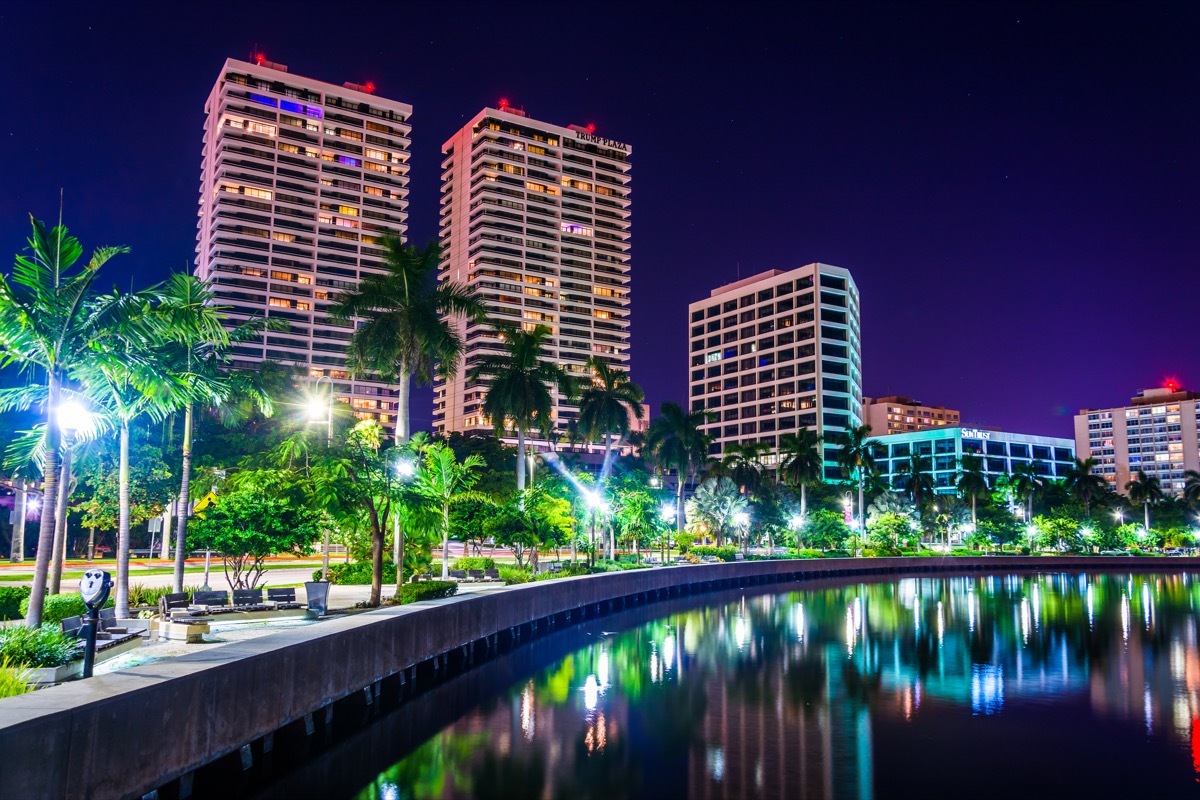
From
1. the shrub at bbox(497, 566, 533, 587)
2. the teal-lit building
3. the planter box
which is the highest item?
the teal-lit building

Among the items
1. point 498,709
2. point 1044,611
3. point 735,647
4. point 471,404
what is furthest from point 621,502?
point 471,404

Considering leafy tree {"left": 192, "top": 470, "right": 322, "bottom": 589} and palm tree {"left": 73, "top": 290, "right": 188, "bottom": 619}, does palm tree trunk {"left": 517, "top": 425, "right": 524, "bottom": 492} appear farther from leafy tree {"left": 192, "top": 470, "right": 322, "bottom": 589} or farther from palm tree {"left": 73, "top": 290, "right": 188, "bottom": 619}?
palm tree {"left": 73, "top": 290, "right": 188, "bottom": 619}

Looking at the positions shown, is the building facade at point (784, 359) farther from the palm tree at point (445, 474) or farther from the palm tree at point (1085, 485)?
the palm tree at point (445, 474)

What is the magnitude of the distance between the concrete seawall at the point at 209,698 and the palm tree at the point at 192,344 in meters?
7.28

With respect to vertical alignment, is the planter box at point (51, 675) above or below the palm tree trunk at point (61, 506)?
below

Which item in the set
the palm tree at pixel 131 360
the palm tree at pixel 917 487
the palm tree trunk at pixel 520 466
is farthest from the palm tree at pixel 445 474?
the palm tree at pixel 917 487

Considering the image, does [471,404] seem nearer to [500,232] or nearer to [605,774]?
[500,232]

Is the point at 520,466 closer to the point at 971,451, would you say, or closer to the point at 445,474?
the point at 445,474

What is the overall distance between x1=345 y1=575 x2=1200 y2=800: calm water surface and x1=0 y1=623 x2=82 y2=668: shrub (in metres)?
5.28

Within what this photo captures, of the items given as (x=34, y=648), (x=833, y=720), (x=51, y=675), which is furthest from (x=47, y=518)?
(x=833, y=720)

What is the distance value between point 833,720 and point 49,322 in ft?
56.9

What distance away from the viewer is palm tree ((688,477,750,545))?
82938 mm

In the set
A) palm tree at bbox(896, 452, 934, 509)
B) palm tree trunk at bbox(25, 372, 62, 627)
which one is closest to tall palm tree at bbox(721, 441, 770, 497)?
palm tree at bbox(896, 452, 934, 509)

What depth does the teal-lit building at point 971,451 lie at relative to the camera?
A: 17350cm
